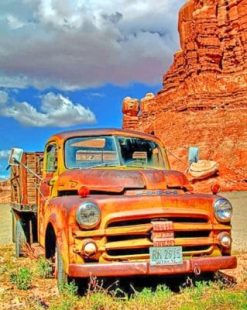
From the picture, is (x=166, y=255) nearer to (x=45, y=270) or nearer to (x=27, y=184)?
(x=45, y=270)

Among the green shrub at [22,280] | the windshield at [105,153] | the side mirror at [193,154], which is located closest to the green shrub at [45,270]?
the green shrub at [22,280]

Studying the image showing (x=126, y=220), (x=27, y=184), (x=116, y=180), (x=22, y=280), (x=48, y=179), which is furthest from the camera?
(x=27, y=184)

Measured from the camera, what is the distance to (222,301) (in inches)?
219

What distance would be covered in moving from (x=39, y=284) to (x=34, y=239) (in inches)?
119

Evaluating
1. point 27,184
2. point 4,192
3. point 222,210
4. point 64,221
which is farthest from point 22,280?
point 4,192

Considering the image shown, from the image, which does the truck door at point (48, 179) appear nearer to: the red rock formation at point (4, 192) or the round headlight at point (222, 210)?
the round headlight at point (222, 210)

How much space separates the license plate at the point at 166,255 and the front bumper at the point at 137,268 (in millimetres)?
44

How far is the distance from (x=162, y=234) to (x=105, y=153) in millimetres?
1952

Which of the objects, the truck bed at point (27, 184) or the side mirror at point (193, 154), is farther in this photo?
Result: the truck bed at point (27, 184)

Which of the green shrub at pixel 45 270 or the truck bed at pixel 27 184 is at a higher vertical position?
the truck bed at pixel 27 184

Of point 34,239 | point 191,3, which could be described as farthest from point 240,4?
point 34,239

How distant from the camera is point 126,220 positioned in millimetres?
6008

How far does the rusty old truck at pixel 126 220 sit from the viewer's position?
5.95m

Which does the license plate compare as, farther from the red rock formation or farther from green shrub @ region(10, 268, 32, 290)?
the red rock formation
